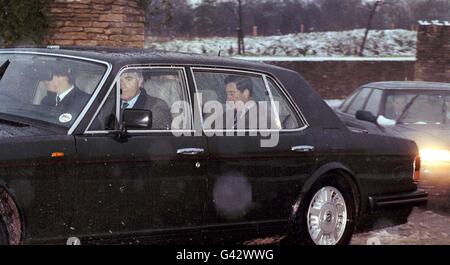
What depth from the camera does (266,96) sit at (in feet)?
20.6

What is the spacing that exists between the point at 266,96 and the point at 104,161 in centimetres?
175

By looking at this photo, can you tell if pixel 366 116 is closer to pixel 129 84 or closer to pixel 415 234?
pixel 415 234

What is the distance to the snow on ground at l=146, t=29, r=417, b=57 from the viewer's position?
123 feet

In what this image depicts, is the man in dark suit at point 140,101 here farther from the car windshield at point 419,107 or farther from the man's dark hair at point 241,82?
the car windshield at point 419,107

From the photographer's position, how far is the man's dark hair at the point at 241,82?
609 centimetres

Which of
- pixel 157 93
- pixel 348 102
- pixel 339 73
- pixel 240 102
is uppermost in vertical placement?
pixel 157 93

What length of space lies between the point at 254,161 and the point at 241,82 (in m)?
0.69

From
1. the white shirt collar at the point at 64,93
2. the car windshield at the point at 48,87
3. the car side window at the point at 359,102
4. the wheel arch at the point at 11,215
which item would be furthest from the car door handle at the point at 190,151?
the car side window at the point at 359,102

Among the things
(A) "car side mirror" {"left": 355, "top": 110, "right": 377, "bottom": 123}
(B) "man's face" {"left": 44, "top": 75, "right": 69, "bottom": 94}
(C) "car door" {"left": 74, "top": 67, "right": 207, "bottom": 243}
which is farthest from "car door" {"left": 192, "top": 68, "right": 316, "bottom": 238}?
(A) "car side mirror" {"left": 355, "top": 110, "right": 377, "bottom": 123}

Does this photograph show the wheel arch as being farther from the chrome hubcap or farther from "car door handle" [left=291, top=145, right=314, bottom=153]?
the chrome hubcap

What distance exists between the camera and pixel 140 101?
5.59m

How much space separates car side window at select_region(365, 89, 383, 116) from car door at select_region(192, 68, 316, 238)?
4660mm

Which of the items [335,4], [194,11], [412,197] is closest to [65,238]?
[412,197]

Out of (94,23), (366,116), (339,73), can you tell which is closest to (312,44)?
(339,73)
